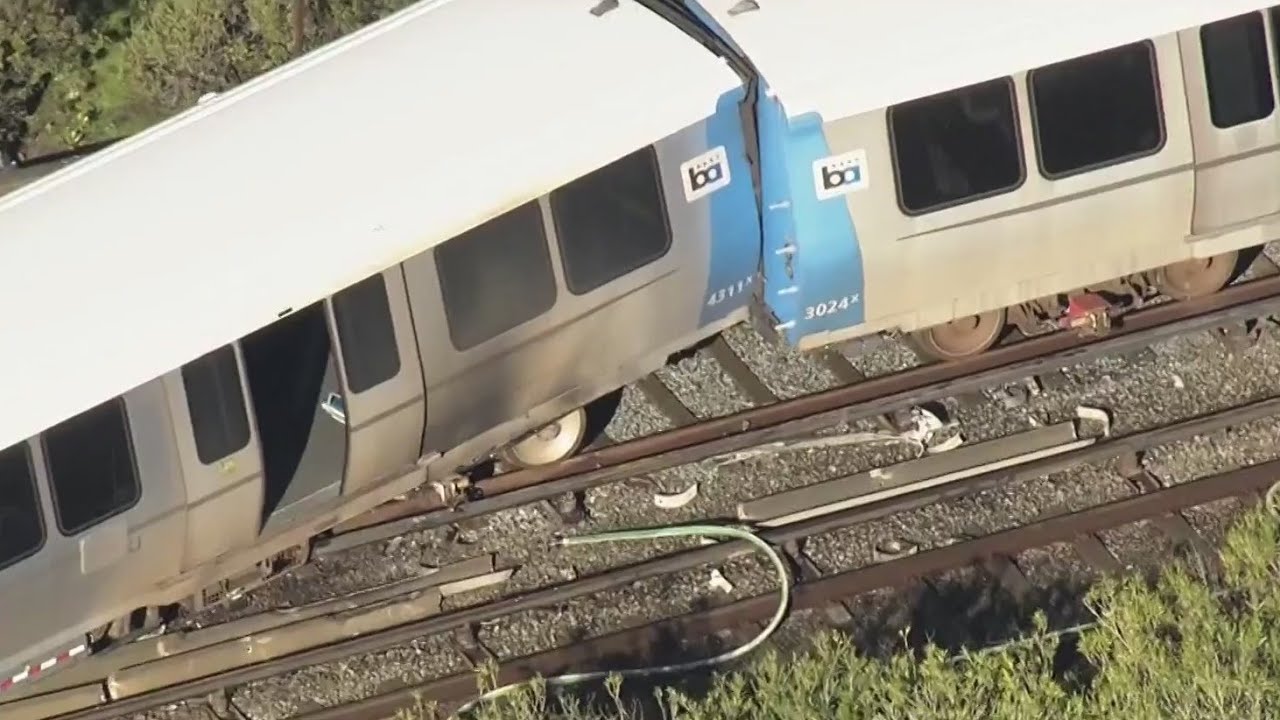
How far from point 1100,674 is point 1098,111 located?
11.9ft

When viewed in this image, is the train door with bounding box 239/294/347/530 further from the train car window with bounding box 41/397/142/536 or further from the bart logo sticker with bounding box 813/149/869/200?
the bart logo sticker with bounding box 813/149/869/200

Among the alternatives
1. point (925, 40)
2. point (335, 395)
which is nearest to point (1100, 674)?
point (925, 40)

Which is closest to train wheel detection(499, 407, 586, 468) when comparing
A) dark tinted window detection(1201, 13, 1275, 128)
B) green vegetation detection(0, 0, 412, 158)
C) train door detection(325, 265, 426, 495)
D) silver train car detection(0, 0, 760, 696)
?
silver train car detection(0, 0, 760, 696)

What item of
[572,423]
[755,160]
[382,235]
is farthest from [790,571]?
[382,235]

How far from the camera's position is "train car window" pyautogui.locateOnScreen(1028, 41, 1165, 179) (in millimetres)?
10531

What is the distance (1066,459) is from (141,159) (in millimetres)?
6379

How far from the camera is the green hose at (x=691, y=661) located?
408 inches

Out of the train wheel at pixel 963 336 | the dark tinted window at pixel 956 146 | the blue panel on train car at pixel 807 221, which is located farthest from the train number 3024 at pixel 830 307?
the train wheel at pixel 963 336

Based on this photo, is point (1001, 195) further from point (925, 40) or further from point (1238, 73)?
point (1238, 73)

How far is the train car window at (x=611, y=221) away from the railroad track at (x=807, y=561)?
2.02 metres

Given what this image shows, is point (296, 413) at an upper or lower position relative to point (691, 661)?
upper

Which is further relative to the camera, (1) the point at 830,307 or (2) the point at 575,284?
(1) the point at 830,307

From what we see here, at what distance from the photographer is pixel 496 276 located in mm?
10023

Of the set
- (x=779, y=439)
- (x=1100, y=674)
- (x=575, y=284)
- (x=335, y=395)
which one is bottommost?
(x=1100, y=674)
